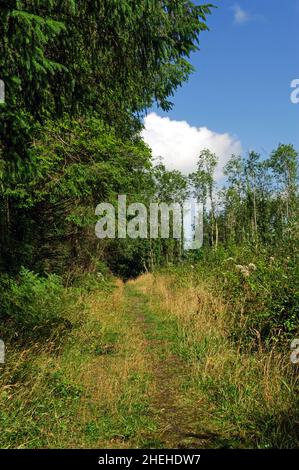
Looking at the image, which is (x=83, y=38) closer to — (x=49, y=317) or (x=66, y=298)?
(x=49, y=317)

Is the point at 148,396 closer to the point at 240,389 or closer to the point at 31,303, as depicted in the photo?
the point at 240,389

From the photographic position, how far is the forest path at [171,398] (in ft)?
14.9

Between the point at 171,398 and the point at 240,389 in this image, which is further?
the point at 171,398

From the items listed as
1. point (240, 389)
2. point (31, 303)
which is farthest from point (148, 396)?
point (31, 303)

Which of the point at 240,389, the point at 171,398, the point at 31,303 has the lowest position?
the point at 171,398

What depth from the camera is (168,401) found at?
18.7 ft

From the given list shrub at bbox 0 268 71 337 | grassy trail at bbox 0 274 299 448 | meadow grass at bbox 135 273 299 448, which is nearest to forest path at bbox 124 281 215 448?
grassy trail at bbox 0 274 299 448

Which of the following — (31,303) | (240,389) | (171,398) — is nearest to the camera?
(240,389)

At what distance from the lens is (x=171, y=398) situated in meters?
5.80

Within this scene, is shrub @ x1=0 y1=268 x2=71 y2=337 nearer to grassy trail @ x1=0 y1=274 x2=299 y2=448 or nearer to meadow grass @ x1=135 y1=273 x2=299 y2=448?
grassy trail @ x1=0 y1=274 x2=299 y2=448

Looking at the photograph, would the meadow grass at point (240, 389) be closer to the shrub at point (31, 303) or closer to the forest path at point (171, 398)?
the forest path at point (171, 398)

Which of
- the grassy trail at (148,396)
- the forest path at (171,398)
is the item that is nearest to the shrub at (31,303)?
the grassy trail at (148,396)

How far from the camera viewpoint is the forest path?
4.55 meters

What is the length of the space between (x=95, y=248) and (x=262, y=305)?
14105 mm
